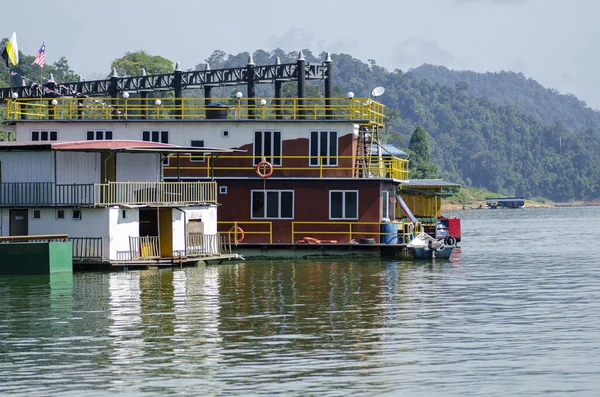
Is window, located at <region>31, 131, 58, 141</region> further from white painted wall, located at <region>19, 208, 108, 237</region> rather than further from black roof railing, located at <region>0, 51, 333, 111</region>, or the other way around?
white painted wall, located at <region>19, 208, 108, 237</region>

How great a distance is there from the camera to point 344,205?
175 feet

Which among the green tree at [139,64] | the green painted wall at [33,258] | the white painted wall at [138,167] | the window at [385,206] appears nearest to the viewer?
the green painted wall at [33,258]

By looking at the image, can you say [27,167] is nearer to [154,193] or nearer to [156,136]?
[154,193]

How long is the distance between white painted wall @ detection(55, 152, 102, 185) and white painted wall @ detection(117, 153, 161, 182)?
53.6 inches

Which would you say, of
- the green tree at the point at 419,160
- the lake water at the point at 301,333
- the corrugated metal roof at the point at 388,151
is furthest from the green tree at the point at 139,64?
the lake water at the point at 301,333

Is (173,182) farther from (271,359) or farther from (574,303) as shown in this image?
(271,359)

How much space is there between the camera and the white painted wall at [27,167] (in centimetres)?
4688

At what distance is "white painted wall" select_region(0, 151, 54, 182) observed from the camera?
4688 centimetres

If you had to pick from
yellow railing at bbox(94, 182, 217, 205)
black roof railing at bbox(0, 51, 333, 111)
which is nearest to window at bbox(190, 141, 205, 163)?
yellow railing at bbox(94, 182, 217, 205)

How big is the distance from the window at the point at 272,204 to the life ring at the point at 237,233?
889 millimetres

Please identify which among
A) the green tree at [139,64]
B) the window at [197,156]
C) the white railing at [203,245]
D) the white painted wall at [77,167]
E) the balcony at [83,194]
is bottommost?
the white railing at [203,245]

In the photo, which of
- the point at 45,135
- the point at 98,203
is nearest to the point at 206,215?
the point at 98,203

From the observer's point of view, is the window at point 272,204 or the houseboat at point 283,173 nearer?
the houseboat at point 283,173

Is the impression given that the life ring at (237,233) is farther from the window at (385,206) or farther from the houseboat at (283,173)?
the window at (385,206)
